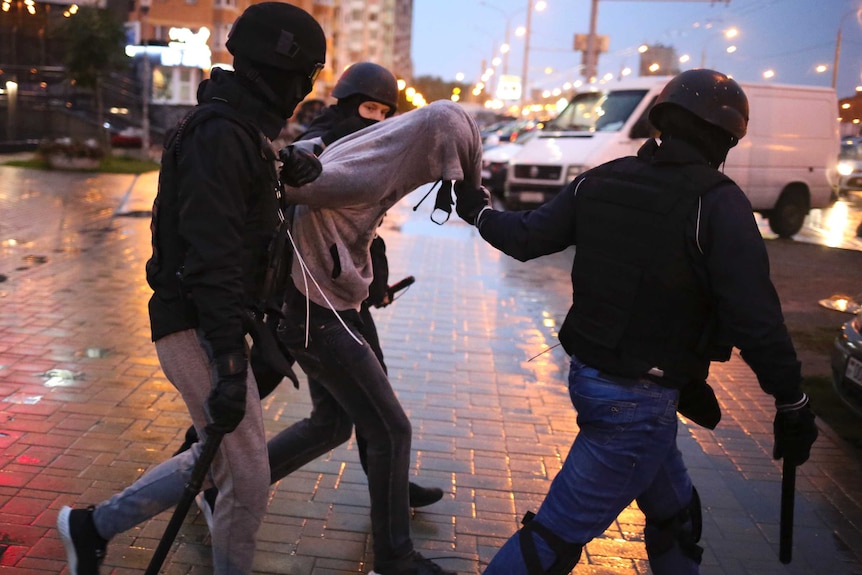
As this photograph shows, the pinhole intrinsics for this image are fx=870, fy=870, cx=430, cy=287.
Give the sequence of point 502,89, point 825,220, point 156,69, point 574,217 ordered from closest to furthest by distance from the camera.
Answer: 1. point 574,217
2. point 825,220
3. point 156,69
4. point 502,89

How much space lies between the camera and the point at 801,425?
2475mm

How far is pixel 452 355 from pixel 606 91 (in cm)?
975

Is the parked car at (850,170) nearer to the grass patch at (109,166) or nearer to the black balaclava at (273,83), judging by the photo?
the grass patch at (109,166)

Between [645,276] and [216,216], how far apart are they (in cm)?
121

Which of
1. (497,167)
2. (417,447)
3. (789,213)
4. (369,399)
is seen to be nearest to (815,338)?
(417,447)

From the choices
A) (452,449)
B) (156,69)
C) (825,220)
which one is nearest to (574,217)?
(452,449)

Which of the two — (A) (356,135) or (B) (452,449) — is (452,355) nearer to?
(B) (452,449)

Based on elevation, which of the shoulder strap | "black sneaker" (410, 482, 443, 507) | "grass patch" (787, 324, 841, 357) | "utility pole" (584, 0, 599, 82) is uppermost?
"utility pole" (584, 0, 599, 82)

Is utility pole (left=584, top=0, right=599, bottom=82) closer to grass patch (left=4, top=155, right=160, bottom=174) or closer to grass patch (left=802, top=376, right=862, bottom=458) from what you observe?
grass patch (left=4, top=155, right=160, bottom=174)

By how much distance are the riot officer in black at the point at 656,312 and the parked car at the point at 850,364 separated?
9.41 ft

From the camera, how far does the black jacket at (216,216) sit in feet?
7.75

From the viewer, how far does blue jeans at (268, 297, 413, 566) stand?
10.1 ft

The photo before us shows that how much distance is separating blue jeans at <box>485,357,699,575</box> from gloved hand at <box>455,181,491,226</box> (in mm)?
778

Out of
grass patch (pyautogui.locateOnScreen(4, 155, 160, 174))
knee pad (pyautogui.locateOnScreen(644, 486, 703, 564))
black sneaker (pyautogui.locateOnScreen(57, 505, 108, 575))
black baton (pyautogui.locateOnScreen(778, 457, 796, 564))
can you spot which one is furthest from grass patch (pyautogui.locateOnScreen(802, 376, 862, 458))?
grass patch (pyautogui.locateOnScreen(4, 155, 160, 174))
